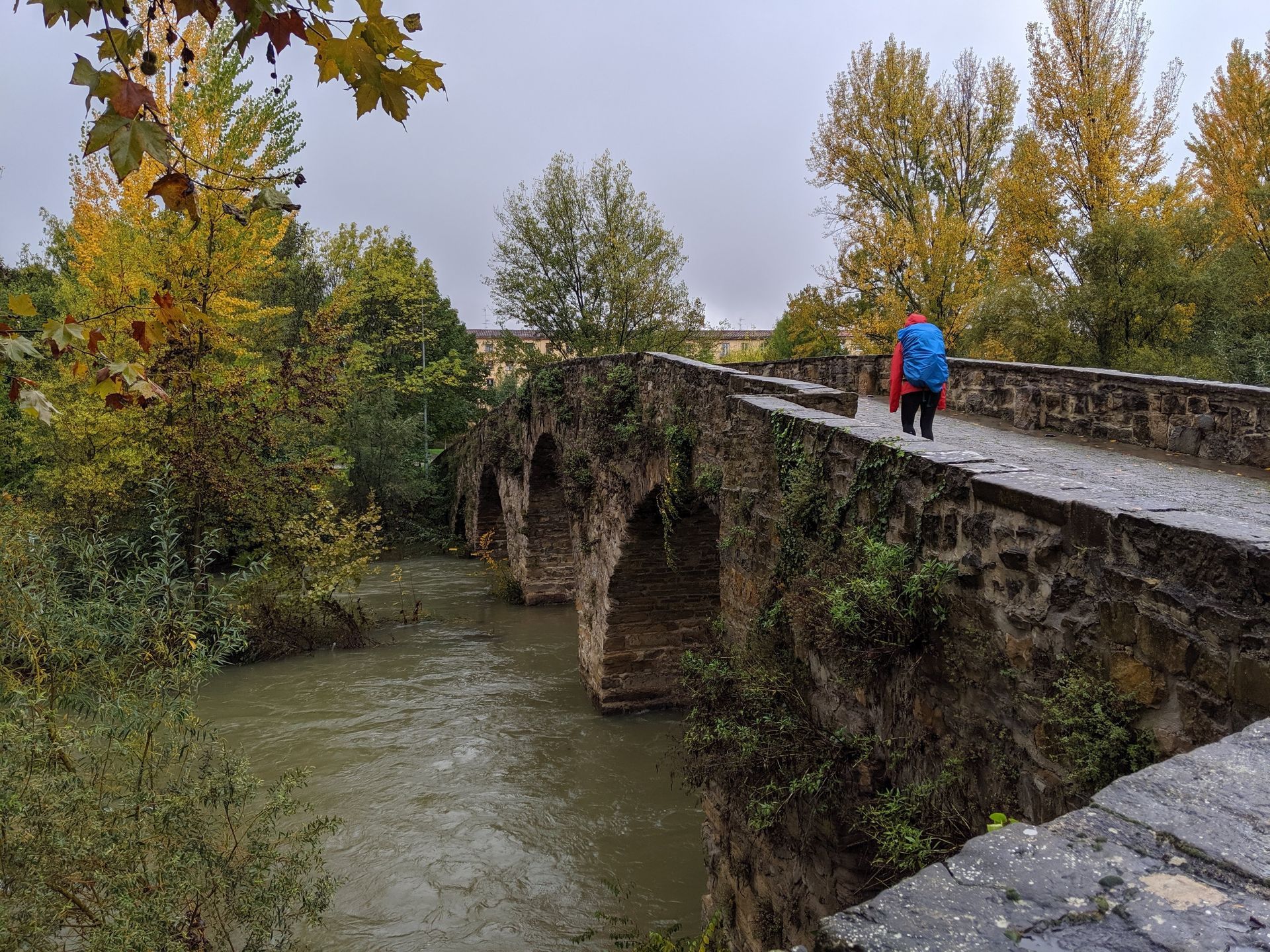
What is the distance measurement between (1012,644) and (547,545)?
13444 mm

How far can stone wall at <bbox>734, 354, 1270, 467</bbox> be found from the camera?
6031 mm

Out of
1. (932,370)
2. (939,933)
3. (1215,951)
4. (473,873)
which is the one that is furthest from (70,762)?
(932,370)

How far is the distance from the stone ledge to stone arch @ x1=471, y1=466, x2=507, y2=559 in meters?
18.7

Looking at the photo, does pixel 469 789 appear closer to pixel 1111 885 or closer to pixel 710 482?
pixel 710 482

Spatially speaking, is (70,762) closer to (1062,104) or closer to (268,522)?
(268,522)

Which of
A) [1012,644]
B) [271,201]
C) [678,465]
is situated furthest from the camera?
[678,465]

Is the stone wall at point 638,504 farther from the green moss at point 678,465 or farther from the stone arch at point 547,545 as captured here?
the stone arch at point 547,545

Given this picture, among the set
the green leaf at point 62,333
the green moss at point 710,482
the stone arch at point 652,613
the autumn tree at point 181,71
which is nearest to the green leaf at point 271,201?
the autumn tree at point 181,71

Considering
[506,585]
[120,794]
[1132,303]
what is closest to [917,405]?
[120,794]

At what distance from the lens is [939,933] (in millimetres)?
1312

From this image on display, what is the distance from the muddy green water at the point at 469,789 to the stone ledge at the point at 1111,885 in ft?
17.0

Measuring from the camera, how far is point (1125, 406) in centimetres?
710

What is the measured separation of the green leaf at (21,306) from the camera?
8.35 feet

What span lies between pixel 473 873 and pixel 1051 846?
6.14 m
